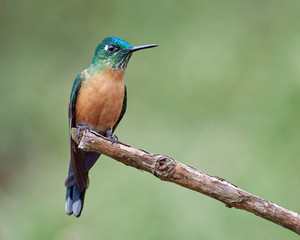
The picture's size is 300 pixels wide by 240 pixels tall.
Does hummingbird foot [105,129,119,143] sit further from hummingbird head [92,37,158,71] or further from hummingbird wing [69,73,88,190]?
hummingbird head [92,37,158,71]

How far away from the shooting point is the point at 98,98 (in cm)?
335

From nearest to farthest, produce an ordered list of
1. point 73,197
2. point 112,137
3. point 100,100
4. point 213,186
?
point 213,186 < point 112,137 < point 100,100 < point 73,197

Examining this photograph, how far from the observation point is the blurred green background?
198 inches

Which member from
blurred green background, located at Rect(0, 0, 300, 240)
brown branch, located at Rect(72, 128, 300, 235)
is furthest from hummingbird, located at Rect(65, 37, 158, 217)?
blurred green background, located at Rect(0, 0, 300, 240)

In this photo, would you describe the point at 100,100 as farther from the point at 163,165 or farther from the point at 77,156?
the point at 163,165

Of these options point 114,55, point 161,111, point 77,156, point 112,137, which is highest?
point 161,111

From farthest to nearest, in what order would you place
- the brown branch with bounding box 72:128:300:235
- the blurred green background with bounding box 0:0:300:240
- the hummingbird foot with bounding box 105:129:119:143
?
the blurred green background with bounding box 0:0:300:240
the hummingbird foot with bounding box 105:129:119:143
the brown branch with bounding box 72:128:300:235

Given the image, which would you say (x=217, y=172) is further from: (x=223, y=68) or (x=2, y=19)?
(x=2, y=19)

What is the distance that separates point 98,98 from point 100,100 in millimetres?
21

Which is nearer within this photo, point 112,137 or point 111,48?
point 112,137

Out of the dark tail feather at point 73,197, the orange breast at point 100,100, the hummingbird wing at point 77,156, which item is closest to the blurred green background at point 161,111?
the dark tail feather at point 73,197

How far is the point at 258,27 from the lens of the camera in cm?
662

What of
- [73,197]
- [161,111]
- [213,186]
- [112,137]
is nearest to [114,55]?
[112,137]

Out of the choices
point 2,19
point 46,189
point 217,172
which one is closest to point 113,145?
point 217,172
